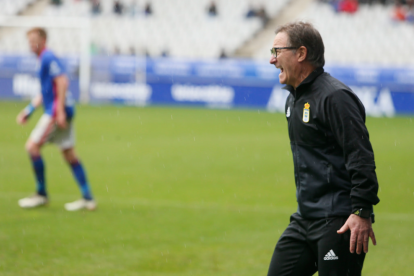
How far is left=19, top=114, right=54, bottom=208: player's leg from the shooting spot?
756 cm

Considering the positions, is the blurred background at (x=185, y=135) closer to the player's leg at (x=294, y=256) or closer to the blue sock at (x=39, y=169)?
the blue sock at (x=39, y=169)

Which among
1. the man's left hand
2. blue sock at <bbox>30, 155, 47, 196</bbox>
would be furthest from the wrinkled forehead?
blue sock at <bbox>30, 155, 47, 196</bbox>

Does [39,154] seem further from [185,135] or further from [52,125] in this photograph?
[185,135]

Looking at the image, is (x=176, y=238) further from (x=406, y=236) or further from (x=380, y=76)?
(x=380, y=76)

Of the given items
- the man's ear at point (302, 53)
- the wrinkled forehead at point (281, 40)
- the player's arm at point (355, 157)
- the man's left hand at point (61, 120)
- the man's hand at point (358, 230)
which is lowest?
the man's left hand at point (61, 120)

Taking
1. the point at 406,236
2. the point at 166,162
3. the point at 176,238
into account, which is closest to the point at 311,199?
the point at 176,238

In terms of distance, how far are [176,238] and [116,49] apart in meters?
22.1

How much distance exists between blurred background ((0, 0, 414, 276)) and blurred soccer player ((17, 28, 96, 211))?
0.32 m

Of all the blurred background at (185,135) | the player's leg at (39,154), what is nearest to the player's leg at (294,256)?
the blurred background at (185,135)

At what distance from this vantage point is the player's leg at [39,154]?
24.8ft

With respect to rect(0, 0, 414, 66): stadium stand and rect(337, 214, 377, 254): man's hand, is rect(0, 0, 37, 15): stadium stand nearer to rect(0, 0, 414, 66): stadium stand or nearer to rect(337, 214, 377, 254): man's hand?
rect(0, 0, 414, 66): stadium stand

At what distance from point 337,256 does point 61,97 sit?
17.5ft

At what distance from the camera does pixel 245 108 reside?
77.6ft

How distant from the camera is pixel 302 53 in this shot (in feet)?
10.5
